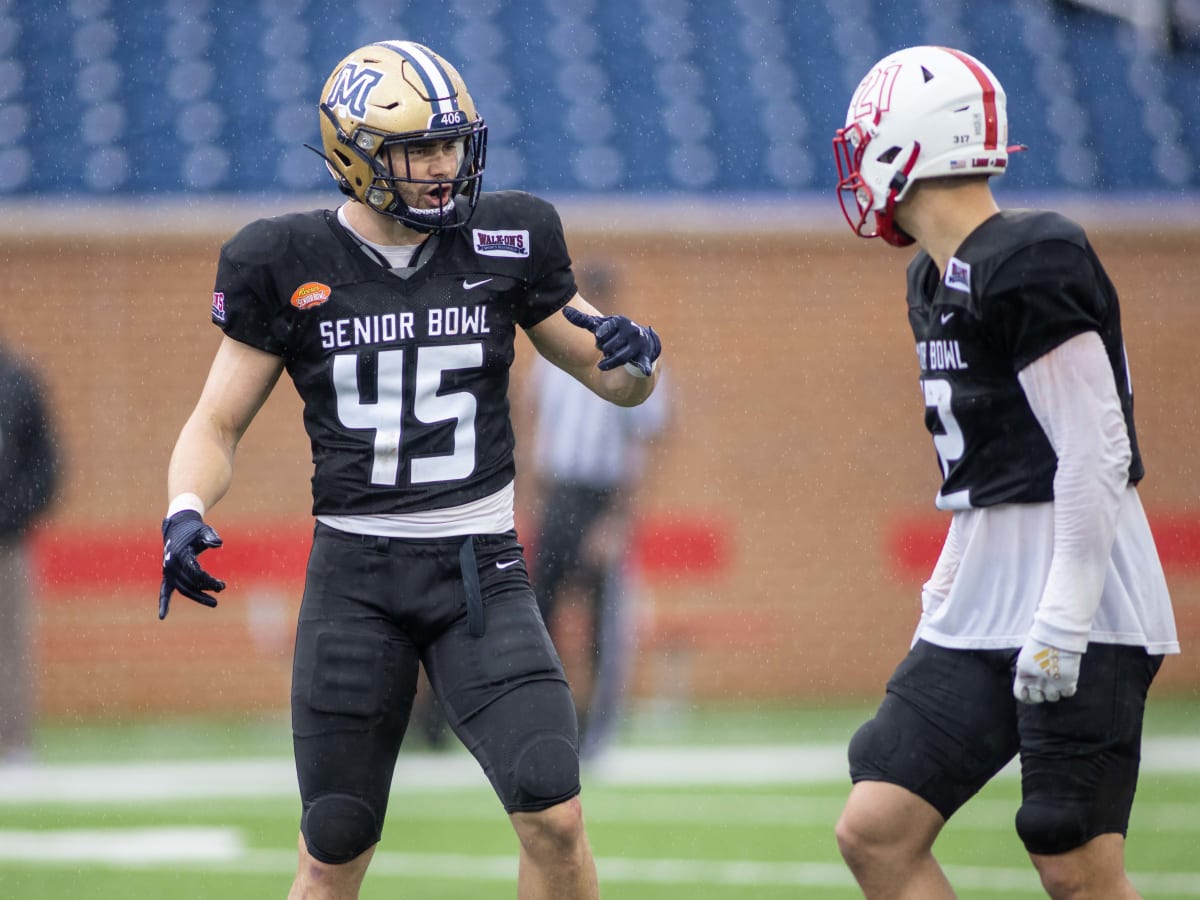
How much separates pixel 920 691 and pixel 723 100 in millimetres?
8519

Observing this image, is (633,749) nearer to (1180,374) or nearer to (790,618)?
(790,618)

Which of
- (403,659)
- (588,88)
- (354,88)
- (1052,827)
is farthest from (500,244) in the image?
(588,88)

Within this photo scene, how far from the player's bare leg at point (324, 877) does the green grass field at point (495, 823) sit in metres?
1.60

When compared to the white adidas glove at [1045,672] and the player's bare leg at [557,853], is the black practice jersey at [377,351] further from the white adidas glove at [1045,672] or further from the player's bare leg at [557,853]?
the white adidas glove at [1045,672]

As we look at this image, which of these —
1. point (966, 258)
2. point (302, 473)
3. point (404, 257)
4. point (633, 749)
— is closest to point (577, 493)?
point (633, 749)

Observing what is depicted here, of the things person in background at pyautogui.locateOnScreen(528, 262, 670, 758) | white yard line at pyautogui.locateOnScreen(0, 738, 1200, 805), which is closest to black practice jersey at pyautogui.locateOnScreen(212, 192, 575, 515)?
white yard line at pyautogui.locateOnScreen(0, 738, 1200, 805)

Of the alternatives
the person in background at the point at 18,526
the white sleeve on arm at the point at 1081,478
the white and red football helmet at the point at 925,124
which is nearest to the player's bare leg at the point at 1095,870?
the white sleeve on arm at the point at 1081,478

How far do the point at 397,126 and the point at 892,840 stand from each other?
1683 mm

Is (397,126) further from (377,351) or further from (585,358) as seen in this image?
(585,358)

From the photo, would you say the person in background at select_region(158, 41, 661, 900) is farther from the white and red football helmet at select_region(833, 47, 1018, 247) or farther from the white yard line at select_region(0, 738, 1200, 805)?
the white yard line at select_region(0, 738, 1200, 805)

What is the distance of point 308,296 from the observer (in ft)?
11.1

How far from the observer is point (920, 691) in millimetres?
3150

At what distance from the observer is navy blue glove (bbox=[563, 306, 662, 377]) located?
3387 millimetres

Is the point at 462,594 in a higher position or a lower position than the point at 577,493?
higher
